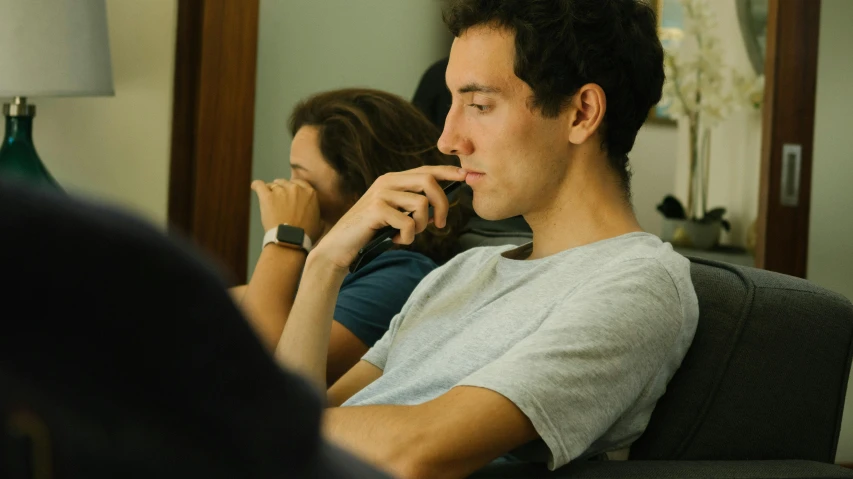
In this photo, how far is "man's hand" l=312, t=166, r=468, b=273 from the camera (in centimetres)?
151

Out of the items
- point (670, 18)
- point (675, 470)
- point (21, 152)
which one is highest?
point (670, 18)

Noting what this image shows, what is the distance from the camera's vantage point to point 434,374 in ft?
4.39

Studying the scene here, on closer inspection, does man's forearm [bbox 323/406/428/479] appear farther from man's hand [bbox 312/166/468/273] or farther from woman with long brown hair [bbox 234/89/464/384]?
woman with long brown hair [bbox 234/89/464/384]

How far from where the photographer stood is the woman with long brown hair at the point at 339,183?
6.28 ft

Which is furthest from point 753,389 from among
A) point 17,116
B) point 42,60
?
point 17,116

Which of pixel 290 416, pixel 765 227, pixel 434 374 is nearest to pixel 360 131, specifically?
pixel 434 374

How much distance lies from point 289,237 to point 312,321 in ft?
1.47

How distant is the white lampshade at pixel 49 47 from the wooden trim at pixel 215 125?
383 millimetres

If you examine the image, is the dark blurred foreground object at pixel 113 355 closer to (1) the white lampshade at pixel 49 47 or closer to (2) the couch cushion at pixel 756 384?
(2) the couch cushion at pixel 756 384

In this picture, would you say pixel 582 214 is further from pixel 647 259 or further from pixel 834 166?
pixel 834 166

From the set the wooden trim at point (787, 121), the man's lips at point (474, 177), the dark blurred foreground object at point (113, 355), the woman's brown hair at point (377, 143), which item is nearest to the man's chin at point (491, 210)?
the man's lips at point (474, 177)

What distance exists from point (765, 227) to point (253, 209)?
1470 millimetres

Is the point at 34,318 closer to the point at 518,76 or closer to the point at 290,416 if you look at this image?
the point at 290,416

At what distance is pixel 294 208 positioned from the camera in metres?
2.00
